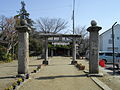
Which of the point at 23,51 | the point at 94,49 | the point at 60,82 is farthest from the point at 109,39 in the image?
the point at 60,82

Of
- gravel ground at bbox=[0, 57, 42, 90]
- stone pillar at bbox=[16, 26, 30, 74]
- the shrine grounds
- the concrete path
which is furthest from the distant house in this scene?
stone pillar at bbox=[16, 26, 30, 74]

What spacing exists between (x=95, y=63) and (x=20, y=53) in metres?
5.05

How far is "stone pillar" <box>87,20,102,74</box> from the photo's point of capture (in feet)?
37.6

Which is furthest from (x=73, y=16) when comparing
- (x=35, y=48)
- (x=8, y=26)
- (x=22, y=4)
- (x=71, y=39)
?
(x=22, y=4)

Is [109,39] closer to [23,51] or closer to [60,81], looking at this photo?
[23,51]

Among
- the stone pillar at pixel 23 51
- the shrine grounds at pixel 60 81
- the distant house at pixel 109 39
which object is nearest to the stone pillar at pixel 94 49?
the shrine grounds at pixel 60 81

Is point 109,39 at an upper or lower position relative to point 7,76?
upper

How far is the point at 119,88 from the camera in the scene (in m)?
7.85

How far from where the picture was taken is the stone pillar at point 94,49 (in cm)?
1145

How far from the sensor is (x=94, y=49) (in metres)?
11.6

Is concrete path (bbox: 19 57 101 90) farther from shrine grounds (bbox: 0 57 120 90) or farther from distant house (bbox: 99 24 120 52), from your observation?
distant house (bbox: 99 24 120 52)

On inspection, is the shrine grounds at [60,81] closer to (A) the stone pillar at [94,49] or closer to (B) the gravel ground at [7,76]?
(B) the gravel ground at [7,76]

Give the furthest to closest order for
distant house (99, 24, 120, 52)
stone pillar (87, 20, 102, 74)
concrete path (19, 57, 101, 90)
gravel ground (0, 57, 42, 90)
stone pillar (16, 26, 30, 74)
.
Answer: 1. distant house (99, 24, 120, 52)
2. stone pillar (87, 20, 102, 74)
3. stone pillar (16, 26, 30, 74)
4. gravel ground (0, 57, 42, 90)
5. concrete path (19, 57, 101, 90)

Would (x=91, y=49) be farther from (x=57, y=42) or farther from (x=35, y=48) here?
(x=35, y=48)
